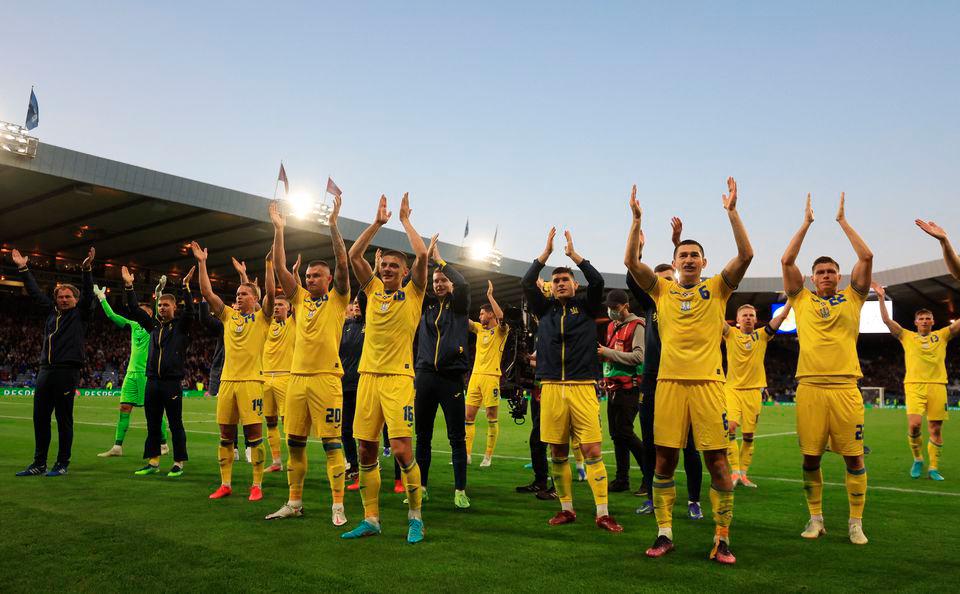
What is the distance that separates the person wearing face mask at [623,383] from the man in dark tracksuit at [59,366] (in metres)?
6.73

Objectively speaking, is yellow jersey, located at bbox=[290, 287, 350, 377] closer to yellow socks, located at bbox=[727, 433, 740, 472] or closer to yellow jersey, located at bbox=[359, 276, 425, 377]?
yellow jersey, located at bbox=[359, 276, 425, 377]

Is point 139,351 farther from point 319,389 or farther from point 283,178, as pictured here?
point 283,178

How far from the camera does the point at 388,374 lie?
5.48 metres

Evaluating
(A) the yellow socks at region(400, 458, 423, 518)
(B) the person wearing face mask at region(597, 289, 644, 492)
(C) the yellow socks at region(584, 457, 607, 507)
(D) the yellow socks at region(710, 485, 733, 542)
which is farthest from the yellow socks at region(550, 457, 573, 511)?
(B) the person wearing face mask at region(597, 289, 644, 492)

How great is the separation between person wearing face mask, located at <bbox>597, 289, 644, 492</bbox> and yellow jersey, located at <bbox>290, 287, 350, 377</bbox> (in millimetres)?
3120

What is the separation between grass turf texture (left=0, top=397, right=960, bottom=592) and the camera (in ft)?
13.7

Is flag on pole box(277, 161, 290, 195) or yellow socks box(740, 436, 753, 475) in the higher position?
flag on pole box(277, 161, 290, 195)

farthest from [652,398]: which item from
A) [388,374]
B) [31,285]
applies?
[31,285]

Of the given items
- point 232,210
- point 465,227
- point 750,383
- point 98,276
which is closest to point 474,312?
point 465,227

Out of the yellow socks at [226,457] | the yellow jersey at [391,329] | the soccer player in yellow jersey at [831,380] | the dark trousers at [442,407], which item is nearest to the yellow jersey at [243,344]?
the yellow socks at [226,457]

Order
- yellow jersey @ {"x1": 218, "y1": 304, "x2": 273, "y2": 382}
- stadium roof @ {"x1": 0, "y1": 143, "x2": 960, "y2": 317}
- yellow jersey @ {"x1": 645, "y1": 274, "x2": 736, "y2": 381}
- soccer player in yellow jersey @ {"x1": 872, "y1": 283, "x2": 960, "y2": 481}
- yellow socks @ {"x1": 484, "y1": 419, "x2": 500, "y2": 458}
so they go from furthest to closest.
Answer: stadium roof @ {"x1": 0, "y1": 143, "x2": 960, "y2": 317} → yellow socks @ {"x1": 484, "y1": 419, "x2": 500, "y2": 458} → soccer player in yellow jersey @ {"x1": 872, "y1": 283, "x2": 960, "y2": 481} → yellow jersey @ {"x1": 218, "y1": 304, "x2": 273, "y2": 382} → yellow jersey @ {"x1": 645, "y1": 274, "x2": 736, "y2": 381}

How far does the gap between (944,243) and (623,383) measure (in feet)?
12.1

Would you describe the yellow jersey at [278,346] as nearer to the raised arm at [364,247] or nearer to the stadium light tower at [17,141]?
the raised arm at [364,247]

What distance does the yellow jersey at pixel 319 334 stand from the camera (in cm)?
593
